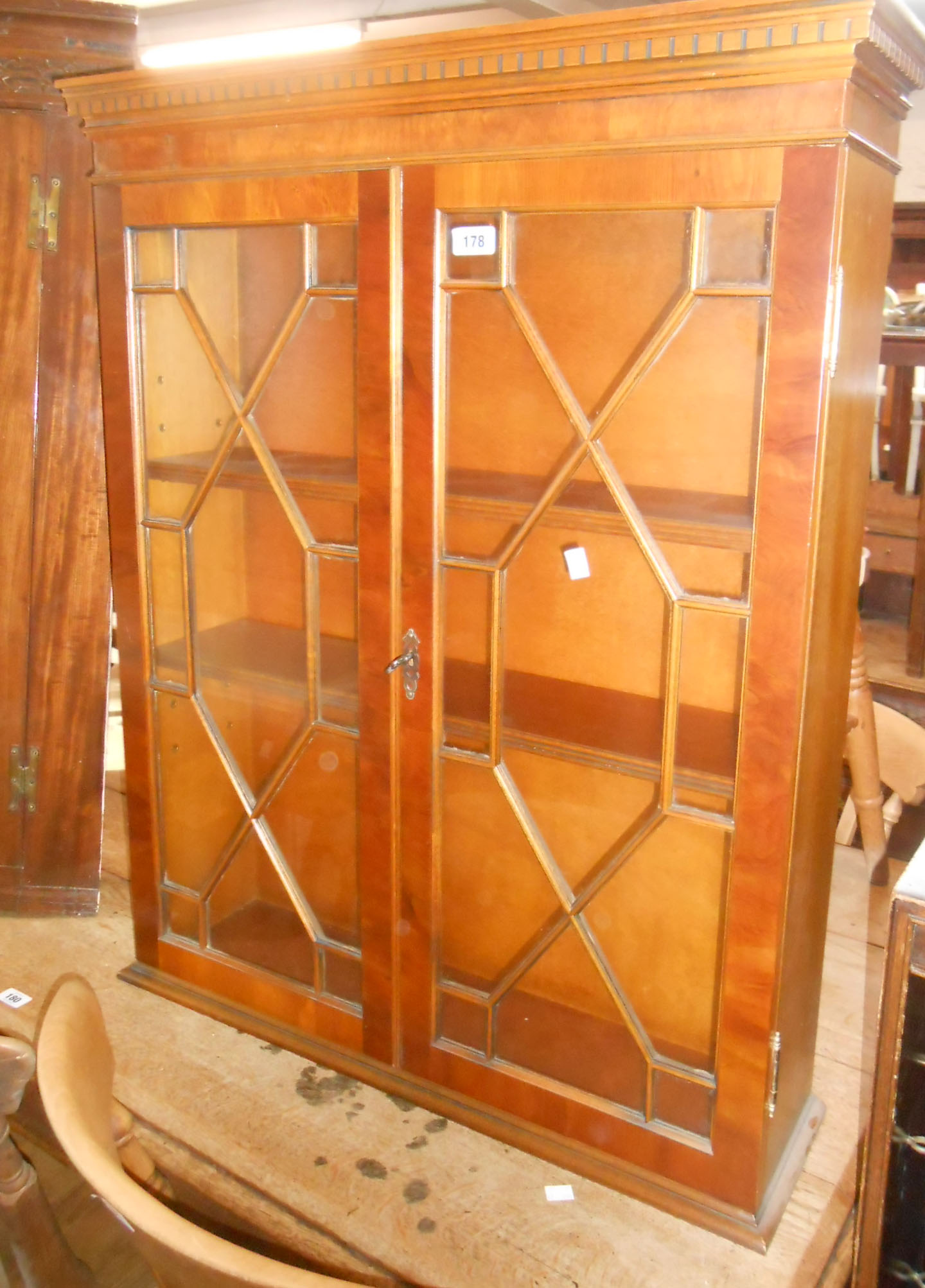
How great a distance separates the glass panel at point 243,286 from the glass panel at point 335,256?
0.03m

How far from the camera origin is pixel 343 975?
69.2 inches

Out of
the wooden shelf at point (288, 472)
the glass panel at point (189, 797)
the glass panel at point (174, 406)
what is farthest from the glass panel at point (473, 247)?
the glass panel at point (189, 797)

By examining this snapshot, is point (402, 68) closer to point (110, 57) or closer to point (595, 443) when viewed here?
point (595, 443)

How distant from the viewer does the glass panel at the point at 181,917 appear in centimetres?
193

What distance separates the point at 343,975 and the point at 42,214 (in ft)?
4.75

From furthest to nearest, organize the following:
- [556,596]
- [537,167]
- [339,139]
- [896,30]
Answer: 1. [556,596]
2. [339,139]
3. [537,167]
4. [896,30]

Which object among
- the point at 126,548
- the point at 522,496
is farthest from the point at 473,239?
the point at 126,548

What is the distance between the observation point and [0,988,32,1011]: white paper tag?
6.24 feet

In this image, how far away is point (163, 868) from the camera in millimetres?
1927

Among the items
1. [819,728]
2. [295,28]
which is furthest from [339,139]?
[295,28]

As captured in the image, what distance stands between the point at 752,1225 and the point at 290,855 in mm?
859

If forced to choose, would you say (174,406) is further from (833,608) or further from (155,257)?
(833,608)

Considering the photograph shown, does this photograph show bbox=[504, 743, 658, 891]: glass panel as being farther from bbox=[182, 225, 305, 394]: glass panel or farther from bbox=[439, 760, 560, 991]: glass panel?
bbox=[182, 225, 305, 394]: glass panel

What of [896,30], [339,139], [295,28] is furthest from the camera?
[295,28]
